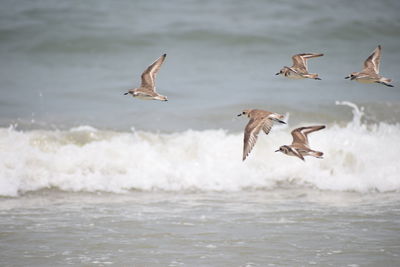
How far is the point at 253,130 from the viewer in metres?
6.58

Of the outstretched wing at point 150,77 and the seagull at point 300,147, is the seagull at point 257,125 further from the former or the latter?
the outstretched wing at point 150,77

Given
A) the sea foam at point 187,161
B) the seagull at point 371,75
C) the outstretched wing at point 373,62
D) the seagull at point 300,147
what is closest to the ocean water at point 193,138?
the sea foam at point 187,161

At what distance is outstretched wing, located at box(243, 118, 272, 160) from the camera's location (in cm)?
634

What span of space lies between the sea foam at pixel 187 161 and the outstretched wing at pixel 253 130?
2827 mm

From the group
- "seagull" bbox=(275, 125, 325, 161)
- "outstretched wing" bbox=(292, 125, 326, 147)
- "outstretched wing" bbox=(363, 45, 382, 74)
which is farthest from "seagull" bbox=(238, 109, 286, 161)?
"outstretched wing" bbox=(363, 45, 382, 74)

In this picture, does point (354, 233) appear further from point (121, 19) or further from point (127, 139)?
point (121, 19)

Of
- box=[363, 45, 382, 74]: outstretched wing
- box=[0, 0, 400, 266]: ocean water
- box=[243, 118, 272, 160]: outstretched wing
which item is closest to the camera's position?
box=[243, 118, 272, 160]: outstretched wing

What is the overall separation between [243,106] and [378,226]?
5.95 meters

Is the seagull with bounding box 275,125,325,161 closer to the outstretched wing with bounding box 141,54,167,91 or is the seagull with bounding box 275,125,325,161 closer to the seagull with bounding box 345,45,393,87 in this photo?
the seagull with bounding box 345,45,393,87

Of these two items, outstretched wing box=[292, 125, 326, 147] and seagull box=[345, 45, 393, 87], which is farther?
seagull box=[345, 45, 393, 87]

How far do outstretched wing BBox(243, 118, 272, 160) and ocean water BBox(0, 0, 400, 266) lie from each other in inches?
37.4

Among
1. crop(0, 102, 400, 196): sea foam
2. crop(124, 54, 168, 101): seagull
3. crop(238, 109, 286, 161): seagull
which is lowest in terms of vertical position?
crop(0, 102, 400, 196): sea foam

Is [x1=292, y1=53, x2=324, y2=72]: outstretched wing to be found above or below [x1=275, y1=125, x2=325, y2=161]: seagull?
above

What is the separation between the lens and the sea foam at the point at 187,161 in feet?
31.1
